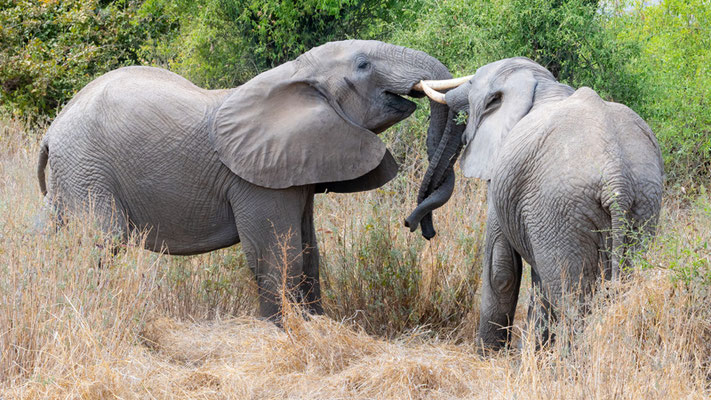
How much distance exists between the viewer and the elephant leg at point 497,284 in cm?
488

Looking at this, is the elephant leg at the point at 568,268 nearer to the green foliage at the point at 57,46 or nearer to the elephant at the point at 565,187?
the elephant at the point at 565,187

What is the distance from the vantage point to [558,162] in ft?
13.4

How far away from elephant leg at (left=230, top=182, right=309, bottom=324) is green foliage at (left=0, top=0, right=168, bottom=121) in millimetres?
7085

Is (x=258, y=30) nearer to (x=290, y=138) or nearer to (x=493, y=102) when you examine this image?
(x=290, y=138)

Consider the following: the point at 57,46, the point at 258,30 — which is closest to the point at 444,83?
the point at 258,30

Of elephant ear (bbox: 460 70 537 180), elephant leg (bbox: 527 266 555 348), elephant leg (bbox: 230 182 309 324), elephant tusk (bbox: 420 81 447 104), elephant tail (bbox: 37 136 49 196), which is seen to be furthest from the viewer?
elephant tail (bbox: 37 136 49 196)

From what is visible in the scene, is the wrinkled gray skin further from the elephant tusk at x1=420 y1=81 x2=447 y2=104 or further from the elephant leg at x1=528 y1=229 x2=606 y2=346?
the elephant leg at x1=528 y1=229 x2=606 y2=346

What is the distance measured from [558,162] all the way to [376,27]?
23.7ft

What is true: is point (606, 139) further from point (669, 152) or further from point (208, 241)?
point (669, 152)

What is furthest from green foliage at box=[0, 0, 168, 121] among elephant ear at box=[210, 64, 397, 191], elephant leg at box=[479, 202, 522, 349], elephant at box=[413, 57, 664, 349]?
elephant at box=[413, 57, 664, 349]

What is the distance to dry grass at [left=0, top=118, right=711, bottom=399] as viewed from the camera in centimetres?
382

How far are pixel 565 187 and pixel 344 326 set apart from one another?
5.43 feet

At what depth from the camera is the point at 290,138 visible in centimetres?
577

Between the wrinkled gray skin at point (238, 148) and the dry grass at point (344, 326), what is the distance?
0.37 meters
